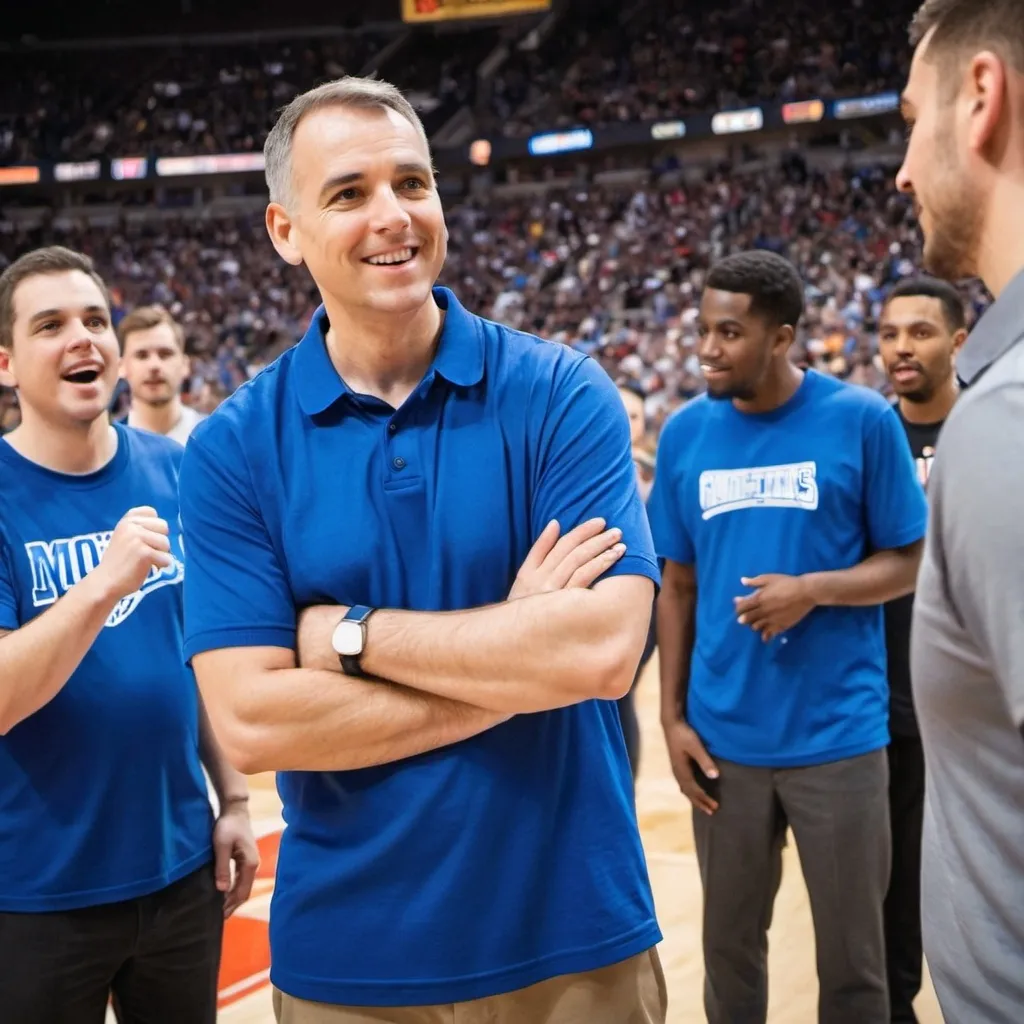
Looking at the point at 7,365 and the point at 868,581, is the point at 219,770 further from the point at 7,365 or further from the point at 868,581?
the point at 868,581

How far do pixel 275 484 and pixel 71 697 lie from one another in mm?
843

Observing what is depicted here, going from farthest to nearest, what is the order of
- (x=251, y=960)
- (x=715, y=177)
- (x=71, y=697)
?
(x=715, y=177) < (x=251, y=960) < (x=71, y=697)

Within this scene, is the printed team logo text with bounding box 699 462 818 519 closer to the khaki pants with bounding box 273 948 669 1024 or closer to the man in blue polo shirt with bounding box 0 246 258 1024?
the man in blue polo shirt with bounding box 0 246 258 1024

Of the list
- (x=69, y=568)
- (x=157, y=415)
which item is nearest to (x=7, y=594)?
(x=69, y=568)

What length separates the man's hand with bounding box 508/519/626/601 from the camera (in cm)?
188

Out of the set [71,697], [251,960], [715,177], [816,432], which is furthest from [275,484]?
[715,177]

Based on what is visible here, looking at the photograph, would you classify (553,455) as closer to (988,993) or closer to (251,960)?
(988,993)

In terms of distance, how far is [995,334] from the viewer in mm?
1269

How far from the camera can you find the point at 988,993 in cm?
133

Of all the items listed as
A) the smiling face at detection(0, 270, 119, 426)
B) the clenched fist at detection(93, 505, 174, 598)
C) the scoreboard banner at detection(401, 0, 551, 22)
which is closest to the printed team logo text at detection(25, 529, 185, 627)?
the clenched fist at detection(93, 505, 174, 598)

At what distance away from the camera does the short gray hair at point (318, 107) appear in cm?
205

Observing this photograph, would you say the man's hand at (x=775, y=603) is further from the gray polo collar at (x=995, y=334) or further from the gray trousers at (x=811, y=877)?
the gray polo collar at (x=995, y=334)

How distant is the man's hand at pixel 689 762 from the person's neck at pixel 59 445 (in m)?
1.75

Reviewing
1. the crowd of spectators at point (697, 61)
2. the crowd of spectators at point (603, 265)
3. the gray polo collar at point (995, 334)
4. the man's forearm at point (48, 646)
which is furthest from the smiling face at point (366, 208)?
the crowd of spectators at point (697, 61)
